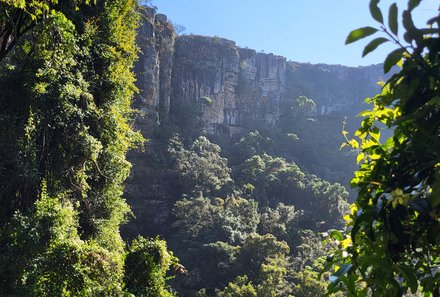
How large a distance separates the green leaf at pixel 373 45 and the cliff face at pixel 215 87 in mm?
18418

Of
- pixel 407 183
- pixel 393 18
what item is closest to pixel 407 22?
pixel 393 18

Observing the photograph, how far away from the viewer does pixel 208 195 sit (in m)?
22.9

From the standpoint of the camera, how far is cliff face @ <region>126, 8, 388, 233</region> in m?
23.5

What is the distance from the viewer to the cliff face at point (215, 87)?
23.5 meters

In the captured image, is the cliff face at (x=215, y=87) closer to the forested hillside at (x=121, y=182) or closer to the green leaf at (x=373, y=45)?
the forested hillside at (x=121, y=182)

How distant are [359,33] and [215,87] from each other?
34.1 meters

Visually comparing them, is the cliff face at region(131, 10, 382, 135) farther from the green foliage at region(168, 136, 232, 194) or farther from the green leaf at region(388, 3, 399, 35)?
the green leaf at region(388, 3, 399, 35)

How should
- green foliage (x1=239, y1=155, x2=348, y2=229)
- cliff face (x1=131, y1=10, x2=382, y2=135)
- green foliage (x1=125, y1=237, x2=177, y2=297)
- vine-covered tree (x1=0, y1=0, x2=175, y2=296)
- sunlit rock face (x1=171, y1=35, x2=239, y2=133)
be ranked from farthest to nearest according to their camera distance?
sunlit rock face (x1=171, y1=35, x2=239, y2=133)
cliff face (x1=131, y1=10, x2=382, y2=135)
green foliage (x1=239, y1=155, x2=348, y2=229)
green foliage (x1=125, y1=237, x2=177, y2=297)
vine-covered tree (x1=0, y1=0, x2=175, y2=296)

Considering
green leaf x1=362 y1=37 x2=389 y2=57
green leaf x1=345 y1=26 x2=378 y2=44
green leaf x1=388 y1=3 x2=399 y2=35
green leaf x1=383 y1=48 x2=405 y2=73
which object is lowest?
green leaf x1=383 y1=48 x2=405 y2=73

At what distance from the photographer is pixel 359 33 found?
23.4 inches

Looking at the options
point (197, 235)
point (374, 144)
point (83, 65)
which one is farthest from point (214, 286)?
point (374, 144)

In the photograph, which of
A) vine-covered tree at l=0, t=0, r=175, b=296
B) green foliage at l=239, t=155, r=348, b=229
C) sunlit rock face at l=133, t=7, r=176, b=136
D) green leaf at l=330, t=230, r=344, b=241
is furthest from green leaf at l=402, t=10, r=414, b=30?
green foliage at l=239, t=155, r=348, b=229

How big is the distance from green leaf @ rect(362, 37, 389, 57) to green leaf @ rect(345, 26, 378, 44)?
2cm

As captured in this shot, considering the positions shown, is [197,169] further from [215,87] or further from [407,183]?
[407,183]
